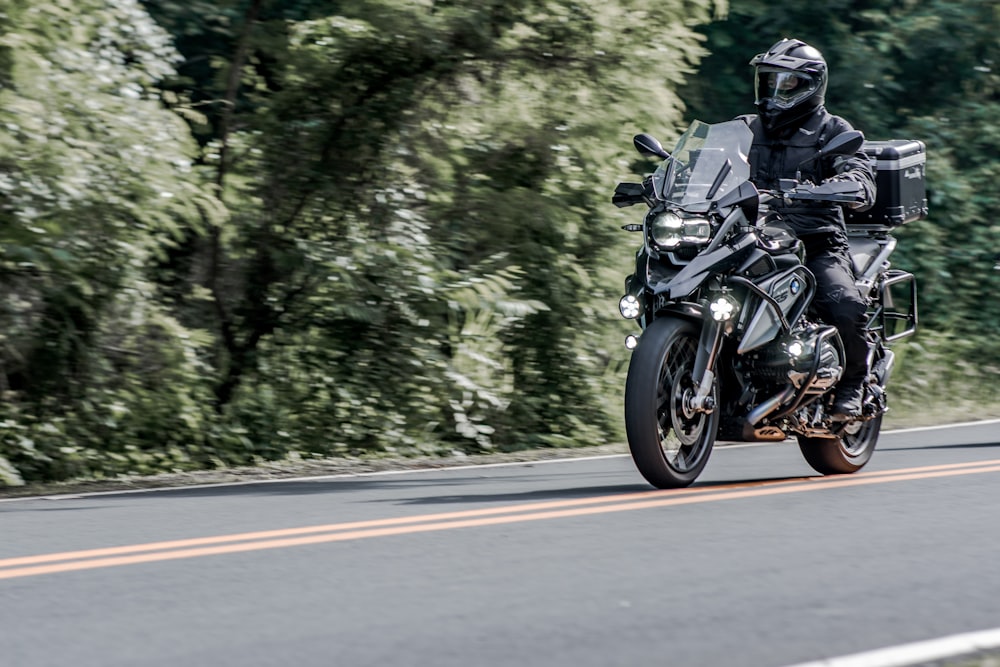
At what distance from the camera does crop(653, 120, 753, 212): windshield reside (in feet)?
25.8

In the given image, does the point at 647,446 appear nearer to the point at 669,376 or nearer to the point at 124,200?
the point at 669,376

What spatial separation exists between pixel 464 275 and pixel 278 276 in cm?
145

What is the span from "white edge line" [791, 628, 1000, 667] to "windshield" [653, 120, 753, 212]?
342 cm

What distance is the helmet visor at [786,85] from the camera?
822cm

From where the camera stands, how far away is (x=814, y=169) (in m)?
8.38

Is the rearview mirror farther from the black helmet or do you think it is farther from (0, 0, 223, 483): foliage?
(0, 0, 223, 483): foliage

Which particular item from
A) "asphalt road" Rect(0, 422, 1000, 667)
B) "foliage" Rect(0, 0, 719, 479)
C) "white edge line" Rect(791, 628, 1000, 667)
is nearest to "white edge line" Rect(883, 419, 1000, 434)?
"foliage" Rect(0, 0, 719, 479)

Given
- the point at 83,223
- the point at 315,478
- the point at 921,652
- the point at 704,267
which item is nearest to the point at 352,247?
the point at 83,223

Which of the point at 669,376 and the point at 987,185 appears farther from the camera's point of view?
the point at 987,185

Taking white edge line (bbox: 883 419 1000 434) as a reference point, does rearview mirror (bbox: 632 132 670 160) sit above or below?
above

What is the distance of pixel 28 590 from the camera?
18.0 ft

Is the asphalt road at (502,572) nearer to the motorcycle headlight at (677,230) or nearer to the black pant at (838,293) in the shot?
the black pant at (838,293)

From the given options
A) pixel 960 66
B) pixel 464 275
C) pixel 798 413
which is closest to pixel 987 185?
pixel 960 66

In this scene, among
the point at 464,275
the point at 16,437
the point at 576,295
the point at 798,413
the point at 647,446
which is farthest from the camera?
the point at 576,295
